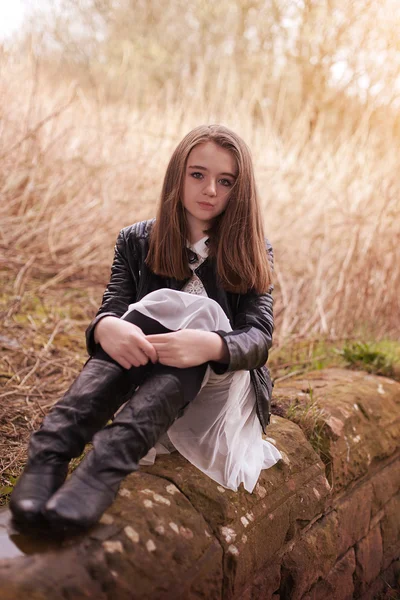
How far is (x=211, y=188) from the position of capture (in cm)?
185

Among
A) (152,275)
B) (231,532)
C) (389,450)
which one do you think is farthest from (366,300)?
(231,532)

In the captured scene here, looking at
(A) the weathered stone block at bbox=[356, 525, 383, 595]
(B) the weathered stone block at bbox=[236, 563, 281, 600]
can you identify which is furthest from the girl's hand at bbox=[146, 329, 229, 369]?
(A) the weathered stone block at bbox=[356, 525, 383, 595]

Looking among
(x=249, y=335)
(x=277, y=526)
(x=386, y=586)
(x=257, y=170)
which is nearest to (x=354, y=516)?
(x=386, y=586)

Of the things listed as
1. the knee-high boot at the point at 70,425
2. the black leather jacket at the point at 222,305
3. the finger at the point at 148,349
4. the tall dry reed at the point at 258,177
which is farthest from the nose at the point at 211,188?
the tall dry reed at the point at 258,177

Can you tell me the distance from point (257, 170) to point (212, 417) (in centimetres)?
347

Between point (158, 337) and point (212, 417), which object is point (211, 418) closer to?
point (212, 417)

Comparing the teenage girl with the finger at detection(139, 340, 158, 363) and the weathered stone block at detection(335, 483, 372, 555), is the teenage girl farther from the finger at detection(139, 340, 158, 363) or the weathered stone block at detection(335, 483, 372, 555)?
the weathered stone block at detection(335, 483, 372, 555)

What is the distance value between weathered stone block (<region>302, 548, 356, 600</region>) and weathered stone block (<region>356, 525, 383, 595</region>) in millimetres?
64

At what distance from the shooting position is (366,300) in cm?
378

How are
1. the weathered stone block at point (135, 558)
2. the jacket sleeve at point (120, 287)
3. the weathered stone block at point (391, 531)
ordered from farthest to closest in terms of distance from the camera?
the weathered stone block at point (391, 531), the jacket sleeve at point (120, 287), the weathered stone block at point (135, 558)

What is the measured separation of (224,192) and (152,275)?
14.3 inches

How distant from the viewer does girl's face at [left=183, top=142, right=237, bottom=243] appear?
187 cm

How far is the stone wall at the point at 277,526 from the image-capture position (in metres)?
1.25

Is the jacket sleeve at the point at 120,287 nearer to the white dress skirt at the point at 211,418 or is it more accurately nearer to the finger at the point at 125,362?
the white dress skirt at the point at 211,418
